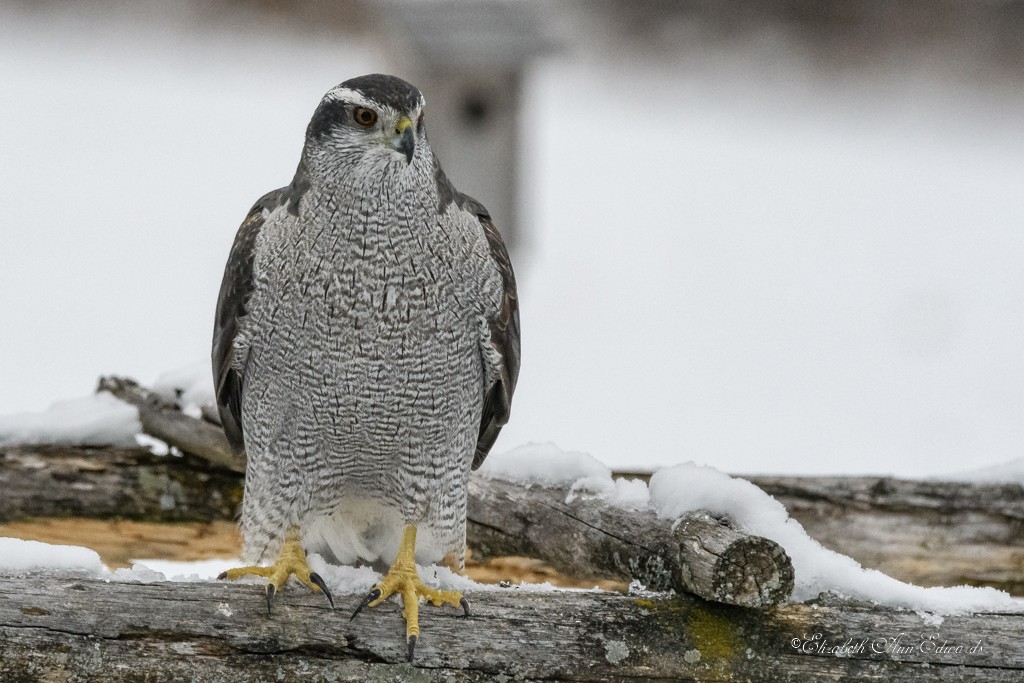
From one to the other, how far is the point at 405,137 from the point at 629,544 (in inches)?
53.3

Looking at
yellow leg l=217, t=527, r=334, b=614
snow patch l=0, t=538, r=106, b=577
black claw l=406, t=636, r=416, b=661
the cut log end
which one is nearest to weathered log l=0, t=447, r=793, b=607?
the cut log end

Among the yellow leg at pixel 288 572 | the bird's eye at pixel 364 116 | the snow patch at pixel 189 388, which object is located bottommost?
the yellow leg at pixel 288 572

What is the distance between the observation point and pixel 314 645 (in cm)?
294

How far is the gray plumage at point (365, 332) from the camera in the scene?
10.8 ft

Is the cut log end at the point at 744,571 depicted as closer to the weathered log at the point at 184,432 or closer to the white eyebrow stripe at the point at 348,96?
the white eyebrow stripe at the point at 348,96

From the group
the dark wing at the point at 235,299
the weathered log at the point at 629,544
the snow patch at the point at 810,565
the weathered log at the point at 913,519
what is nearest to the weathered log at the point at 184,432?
the dark wing at the point at 235,299

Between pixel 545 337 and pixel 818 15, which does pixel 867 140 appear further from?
pixel 545 337

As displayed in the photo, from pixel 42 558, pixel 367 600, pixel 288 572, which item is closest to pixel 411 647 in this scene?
pixel 367 600

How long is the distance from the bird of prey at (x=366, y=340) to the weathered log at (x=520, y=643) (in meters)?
0.16

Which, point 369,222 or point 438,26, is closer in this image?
point 369,222

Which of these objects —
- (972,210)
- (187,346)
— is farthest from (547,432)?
(972,210)

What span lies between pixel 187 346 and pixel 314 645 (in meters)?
5.20

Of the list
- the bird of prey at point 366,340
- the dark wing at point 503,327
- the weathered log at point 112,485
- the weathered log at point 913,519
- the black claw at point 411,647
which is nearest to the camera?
the black claw at point 411,647

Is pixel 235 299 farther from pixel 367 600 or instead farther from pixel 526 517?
pixel 526 517
